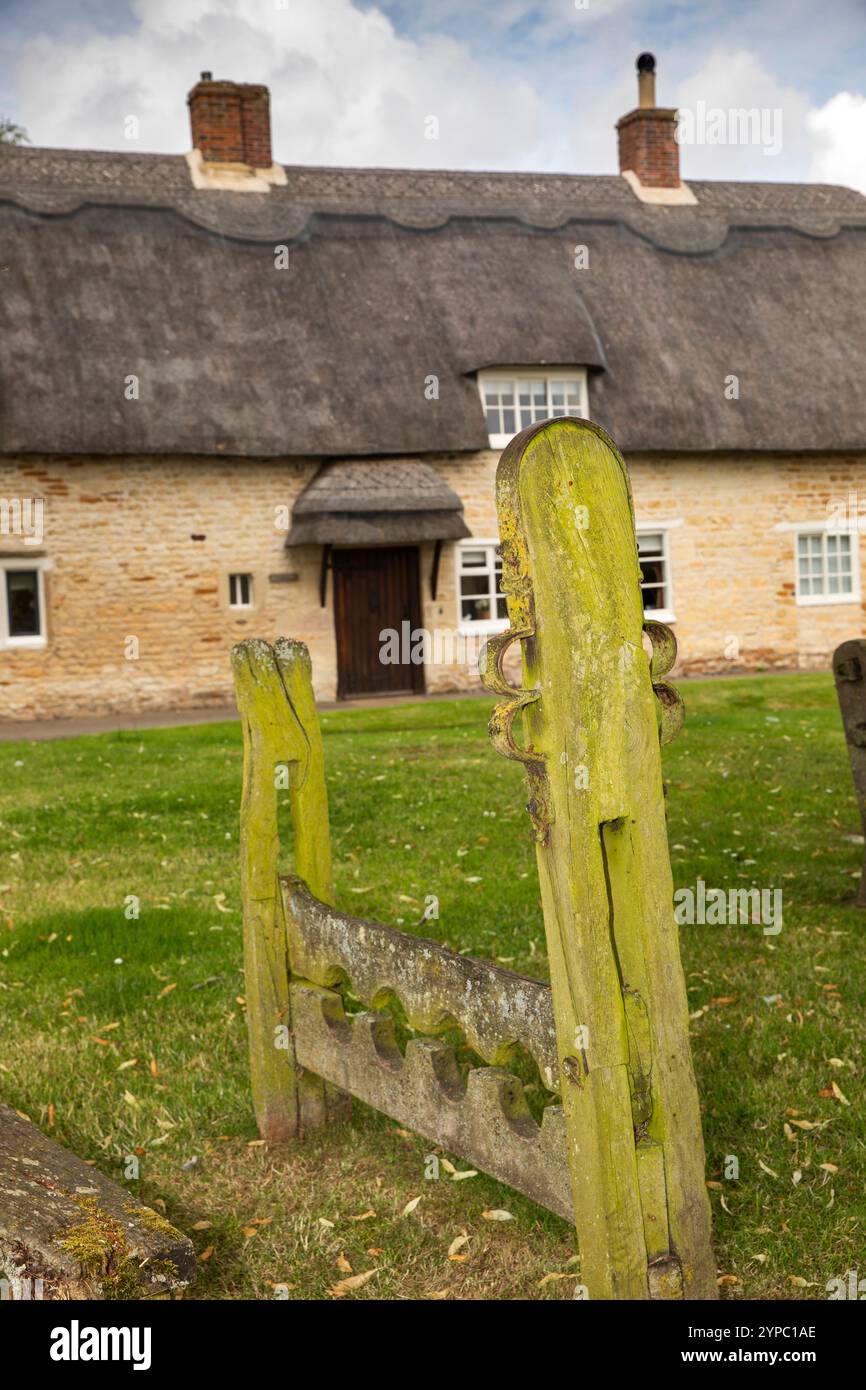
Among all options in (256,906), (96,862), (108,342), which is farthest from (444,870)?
(108,342)

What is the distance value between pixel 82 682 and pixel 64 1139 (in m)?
15.0

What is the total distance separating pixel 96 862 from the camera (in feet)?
27.7

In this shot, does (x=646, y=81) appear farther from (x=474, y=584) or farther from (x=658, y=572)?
(x=474, y=584)

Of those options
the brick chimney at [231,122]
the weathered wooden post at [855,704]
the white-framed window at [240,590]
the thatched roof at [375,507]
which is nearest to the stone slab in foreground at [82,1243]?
the weathered wooden post at [855,704]

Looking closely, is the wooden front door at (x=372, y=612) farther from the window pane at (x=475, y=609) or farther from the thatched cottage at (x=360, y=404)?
the window pane at (x=475, y=609)

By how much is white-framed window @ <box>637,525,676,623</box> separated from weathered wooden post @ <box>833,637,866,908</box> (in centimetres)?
1474

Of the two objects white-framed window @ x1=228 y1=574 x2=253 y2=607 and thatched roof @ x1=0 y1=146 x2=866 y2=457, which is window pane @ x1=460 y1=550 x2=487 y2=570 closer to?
thatched roof @ x1=0 y1=146 x2=866 y2=457

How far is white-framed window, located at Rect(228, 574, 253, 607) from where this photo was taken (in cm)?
1972

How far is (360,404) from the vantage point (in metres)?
19.9

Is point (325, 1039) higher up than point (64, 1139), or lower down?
higher up

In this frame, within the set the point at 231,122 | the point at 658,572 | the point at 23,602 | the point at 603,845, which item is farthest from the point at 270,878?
the point at 231,122

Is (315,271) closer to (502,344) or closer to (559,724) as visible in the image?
(502,344)

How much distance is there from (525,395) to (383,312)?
2544mm

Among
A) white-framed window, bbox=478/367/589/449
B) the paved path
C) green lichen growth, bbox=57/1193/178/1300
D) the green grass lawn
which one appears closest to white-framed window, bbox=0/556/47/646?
the paved path
